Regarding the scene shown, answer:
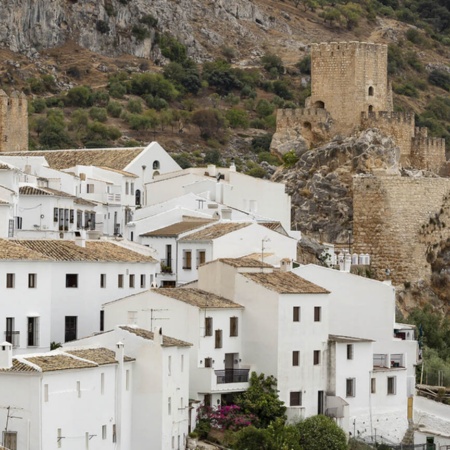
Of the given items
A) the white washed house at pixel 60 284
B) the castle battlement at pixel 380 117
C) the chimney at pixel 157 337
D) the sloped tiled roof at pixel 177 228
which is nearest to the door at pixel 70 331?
the white washed house at pixel 60 284

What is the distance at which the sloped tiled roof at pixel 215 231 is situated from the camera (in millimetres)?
71875

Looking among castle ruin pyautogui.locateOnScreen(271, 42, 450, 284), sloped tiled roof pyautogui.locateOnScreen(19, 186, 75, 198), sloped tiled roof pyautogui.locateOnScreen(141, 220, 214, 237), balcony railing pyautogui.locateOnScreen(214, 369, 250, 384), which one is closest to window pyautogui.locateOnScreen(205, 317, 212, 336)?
A: balcony railing pyautogui.locateOnScreen(214, 369, 250, 384)

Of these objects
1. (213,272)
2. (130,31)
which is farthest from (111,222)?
(130,31)

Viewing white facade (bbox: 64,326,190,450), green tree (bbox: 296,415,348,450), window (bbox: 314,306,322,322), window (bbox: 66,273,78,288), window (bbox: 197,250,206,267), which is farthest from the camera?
window (bbox: 197,250,206,267)

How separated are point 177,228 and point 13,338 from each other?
44.6ft

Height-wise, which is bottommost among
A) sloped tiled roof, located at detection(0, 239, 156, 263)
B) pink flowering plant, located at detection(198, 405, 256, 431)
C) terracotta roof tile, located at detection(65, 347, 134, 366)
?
pink flowering plant, located at detection(198, 405, 256, 431)

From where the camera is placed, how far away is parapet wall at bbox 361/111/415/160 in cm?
9050

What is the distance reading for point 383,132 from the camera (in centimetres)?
9012

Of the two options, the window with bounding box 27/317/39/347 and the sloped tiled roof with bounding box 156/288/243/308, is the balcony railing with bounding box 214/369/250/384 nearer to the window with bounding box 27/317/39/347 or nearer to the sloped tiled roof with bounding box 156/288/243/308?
the sloped tiled roof with bounding box 156/288/243/308

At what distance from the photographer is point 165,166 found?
285 ft

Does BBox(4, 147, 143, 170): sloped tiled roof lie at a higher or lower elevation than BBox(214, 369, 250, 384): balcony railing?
higher

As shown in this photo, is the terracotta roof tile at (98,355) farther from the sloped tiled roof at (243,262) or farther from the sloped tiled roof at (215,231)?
the sloped tiled roof at (215,231)

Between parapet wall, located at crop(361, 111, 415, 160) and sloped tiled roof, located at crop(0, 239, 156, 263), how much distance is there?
23430mm

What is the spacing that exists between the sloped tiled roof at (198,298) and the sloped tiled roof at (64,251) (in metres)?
A: 3.53
